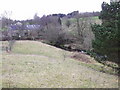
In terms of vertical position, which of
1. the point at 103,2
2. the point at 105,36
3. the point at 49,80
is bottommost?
the point at 49,80

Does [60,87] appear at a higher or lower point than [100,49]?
lower

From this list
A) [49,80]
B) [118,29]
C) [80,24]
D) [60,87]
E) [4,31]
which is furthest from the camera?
[80,24]

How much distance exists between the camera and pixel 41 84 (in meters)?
7.64

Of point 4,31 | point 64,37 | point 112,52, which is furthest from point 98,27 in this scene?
point 64,37

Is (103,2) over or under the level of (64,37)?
over

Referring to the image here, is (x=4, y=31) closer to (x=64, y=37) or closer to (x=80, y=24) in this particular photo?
(x=64, y=37)

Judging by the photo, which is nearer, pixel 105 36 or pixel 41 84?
pixel 41 84

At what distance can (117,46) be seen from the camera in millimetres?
11445

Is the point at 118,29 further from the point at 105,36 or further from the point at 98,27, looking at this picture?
the point at 98,27

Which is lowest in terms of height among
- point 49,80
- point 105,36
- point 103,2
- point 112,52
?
point 49,80

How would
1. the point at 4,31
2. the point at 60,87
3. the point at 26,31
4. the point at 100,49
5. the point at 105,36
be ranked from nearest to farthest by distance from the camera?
1. the point at 60,87
2. the point at 105,36
3. the point at 100,49
4. the point at 4,31
5. the point at 26,31

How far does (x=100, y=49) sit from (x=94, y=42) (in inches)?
37.6

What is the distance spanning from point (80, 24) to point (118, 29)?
115 ft

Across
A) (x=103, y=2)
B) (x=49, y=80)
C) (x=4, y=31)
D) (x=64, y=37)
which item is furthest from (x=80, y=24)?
(x=49, y=80)
